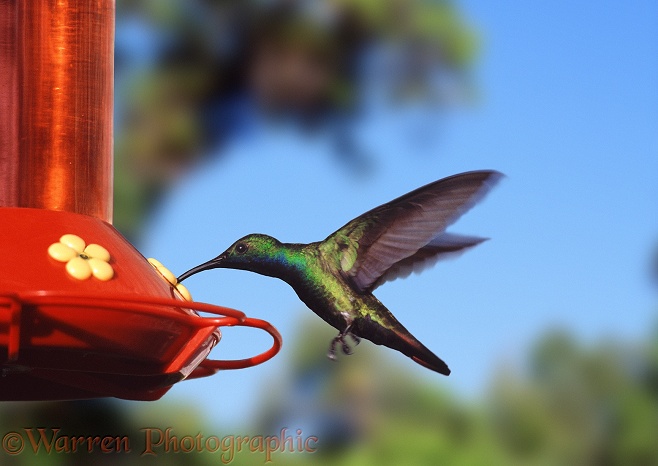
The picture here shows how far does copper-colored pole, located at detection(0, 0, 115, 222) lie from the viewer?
291 cm

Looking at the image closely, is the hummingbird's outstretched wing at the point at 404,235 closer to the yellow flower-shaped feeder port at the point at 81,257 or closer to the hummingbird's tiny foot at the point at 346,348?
the hummingbird's tiny foot at the point at 346,348

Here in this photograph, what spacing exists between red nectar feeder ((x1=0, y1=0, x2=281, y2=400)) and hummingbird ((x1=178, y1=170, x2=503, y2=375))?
2.21 ft

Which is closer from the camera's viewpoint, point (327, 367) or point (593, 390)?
point (327, 367)

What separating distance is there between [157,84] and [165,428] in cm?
291

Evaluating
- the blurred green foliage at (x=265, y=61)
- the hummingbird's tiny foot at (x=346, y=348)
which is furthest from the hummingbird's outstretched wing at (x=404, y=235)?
the blurred green foliage at (x=265, y=61)

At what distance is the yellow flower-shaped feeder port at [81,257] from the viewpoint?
7.86 ft

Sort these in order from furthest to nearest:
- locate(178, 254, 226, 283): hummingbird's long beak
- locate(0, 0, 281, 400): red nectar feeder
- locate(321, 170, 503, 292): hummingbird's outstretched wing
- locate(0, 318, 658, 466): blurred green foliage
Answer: locate(0, 318, 658, 466): blurred green foliage
locate(321, 170, 503, 292): hummingbird's outstretched wing
locate(178, 254, 226, 283): hummingbird's long beak
locate(0, 0, 281, 400): red nectar feeder

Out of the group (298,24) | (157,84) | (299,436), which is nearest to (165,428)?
(299,436)

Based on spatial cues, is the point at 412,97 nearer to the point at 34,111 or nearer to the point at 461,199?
the point at 461,199

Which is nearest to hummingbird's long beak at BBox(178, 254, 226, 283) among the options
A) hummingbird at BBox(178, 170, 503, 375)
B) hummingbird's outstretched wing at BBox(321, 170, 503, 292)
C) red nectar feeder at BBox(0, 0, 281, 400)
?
hummingbird at BBox(178, 170, 503, 375)

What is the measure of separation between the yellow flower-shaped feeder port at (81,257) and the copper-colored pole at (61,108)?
1.33 feet

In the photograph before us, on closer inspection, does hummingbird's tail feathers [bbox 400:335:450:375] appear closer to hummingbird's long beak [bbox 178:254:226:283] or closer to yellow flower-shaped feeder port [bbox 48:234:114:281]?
hummingbird's long beak [bbox 178:254:226:283]

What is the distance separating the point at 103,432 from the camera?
6.82 meters

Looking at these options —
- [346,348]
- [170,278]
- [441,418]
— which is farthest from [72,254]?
[441,418]
